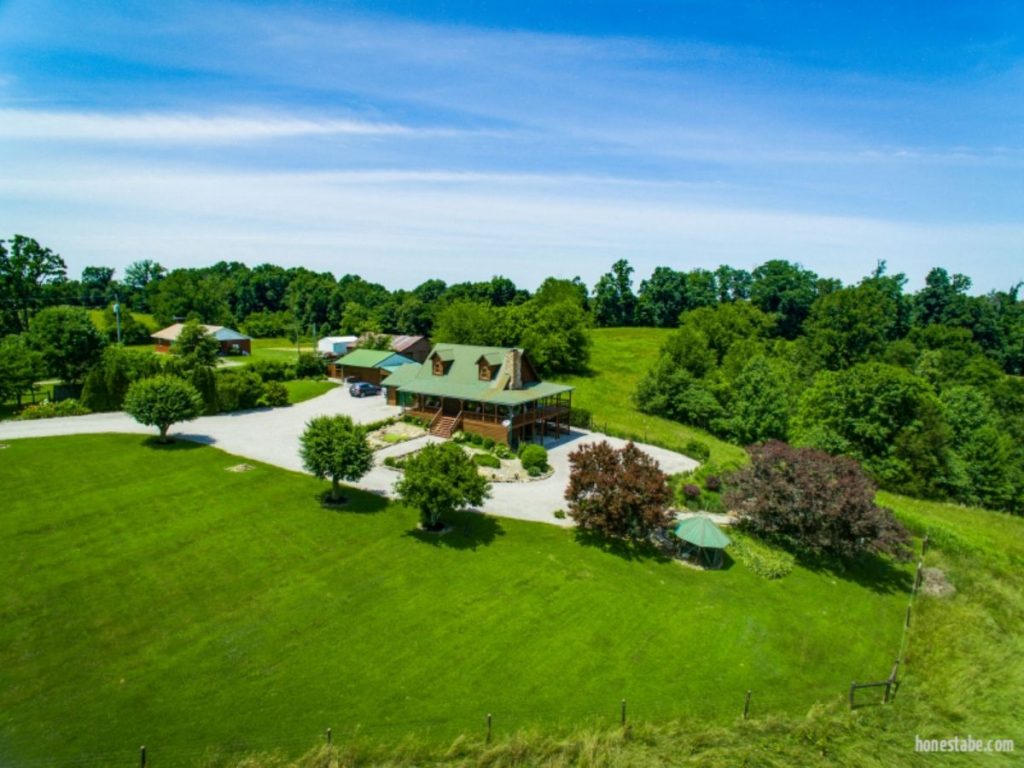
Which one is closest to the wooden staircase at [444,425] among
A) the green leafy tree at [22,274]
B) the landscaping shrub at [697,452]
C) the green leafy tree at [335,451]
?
the green leafy tree at [335,451]

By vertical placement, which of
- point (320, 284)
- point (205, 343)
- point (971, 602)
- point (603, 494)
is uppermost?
point (320, 284)

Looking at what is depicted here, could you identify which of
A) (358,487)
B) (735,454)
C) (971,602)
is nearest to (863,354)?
(735,454)

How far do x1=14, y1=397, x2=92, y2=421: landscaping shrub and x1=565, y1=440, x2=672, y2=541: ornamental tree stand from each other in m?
38.1

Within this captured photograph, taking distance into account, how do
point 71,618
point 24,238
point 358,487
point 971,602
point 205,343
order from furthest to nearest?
point 24,238 → point 205,343 → point 358,487 → point 971,602 → point 71,618

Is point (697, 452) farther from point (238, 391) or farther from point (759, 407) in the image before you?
point (238, 391)

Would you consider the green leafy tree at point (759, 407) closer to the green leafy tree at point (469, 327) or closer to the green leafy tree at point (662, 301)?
the green leafy tree at point (469, 327)

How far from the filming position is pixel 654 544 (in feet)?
92.3

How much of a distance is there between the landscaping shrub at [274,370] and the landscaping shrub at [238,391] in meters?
11.8

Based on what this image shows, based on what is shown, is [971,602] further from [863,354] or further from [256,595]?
[863,354]

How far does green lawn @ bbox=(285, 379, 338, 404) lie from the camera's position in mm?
55438

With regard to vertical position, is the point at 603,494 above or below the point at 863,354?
below

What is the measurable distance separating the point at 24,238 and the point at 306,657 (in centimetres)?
6616

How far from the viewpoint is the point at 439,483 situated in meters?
26.2

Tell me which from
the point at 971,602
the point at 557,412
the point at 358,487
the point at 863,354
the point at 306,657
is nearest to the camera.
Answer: the point at 306,657
